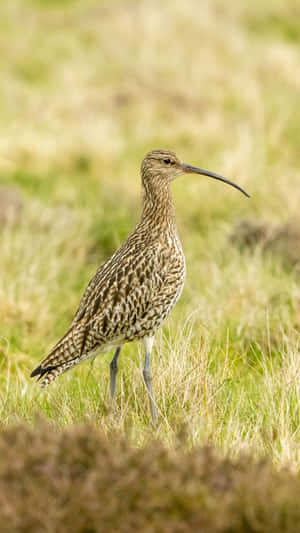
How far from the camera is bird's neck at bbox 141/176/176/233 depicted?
15.2ft

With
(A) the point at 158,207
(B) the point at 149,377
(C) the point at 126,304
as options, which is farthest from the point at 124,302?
(A) the point at 158,207

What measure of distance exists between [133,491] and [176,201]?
25.9 feet

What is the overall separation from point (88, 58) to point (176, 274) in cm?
1507

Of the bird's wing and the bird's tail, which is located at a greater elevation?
the bird's wing

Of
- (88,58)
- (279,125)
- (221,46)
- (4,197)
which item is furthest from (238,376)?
(221,46)

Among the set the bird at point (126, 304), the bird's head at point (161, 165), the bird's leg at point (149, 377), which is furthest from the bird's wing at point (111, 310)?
the bird's head at point (161, 165)

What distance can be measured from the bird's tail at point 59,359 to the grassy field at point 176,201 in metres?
0.16

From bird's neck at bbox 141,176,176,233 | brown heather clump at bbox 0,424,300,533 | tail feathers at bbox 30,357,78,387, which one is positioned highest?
bird's neck at bbox 141,176,176,233

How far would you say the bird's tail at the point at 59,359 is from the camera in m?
4.19

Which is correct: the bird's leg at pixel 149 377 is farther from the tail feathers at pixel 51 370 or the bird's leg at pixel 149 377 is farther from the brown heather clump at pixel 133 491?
the brown heather clump at pixel 133 491

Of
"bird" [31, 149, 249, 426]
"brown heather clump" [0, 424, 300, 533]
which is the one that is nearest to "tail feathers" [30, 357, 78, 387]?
"bird" [31, 149, 249, 426]

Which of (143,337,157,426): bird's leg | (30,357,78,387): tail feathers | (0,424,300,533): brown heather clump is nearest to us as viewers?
(0,424,300,533): brown heather clump

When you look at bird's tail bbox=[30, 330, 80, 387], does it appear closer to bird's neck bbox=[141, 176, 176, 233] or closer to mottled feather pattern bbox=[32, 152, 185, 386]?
mottled feather pattern bbox=[32, 152, 185, 386]

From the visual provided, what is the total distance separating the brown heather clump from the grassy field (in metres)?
0.39
